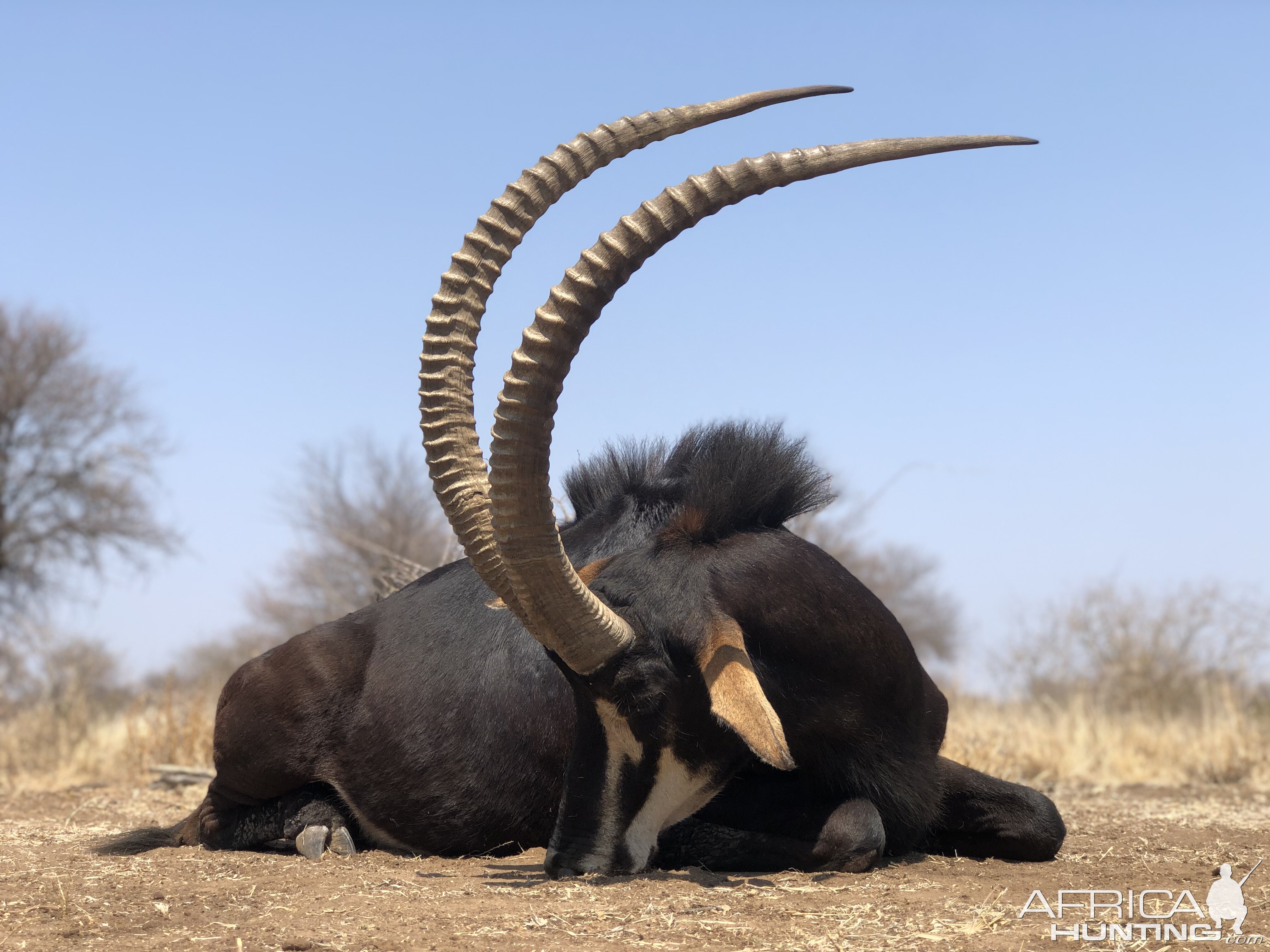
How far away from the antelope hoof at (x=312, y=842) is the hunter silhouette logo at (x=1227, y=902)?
376 cm

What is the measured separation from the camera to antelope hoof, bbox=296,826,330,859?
5605 mm

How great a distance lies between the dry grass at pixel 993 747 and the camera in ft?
34.0

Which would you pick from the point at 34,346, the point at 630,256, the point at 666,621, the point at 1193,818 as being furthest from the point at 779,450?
the point at 34,346

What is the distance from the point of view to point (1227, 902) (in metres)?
Answer: 4.04

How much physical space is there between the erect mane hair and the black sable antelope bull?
1 centimetres

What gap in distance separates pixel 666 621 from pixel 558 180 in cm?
176

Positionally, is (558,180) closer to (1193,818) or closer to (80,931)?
(80,931)

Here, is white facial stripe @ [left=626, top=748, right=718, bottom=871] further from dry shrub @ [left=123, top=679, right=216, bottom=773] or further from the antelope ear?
dry shrub @ [left=123, top=679, right=216, bottom=773]

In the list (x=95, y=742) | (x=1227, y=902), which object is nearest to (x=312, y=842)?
(x=1227, y=902)

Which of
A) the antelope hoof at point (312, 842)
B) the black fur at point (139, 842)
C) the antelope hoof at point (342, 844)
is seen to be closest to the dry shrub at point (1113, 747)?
the antelope hoof at point (342, 844)

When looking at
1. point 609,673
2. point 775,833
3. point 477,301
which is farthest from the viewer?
point 775,833
